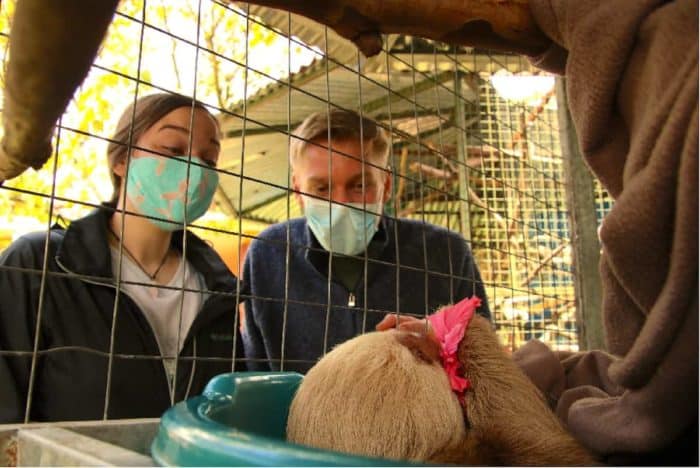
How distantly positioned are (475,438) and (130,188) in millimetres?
1007

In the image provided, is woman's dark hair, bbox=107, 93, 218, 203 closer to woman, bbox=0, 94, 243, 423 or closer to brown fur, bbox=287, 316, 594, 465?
woman, bbox=0, 94, 243, 423

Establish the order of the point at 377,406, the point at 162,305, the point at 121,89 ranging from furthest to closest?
the point at 121,89 < the point at 162,305 < the point at 377,406

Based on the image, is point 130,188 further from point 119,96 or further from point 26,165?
point 119,96

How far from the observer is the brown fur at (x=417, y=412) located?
0.55 metres

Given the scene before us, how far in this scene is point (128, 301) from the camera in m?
1.29

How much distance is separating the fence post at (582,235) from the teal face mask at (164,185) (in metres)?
1.05

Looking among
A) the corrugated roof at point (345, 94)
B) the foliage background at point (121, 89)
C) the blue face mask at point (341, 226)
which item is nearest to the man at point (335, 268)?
the blue face mask at point (341, 226)

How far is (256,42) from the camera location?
10.9 ft

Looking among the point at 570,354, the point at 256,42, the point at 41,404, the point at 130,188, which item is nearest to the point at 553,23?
the point at 570,354

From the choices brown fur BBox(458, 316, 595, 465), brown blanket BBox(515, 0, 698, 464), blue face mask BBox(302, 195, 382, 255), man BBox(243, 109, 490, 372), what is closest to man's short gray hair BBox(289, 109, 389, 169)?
man BBox(243, 109, 490, 372)

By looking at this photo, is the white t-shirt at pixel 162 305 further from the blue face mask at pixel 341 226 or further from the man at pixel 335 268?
the blue face mask at pixel 341 226

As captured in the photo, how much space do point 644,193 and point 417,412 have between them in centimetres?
29

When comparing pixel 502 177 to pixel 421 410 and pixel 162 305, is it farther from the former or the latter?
pixel 421 410

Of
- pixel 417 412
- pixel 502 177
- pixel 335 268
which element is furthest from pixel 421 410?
pixel 502 177
